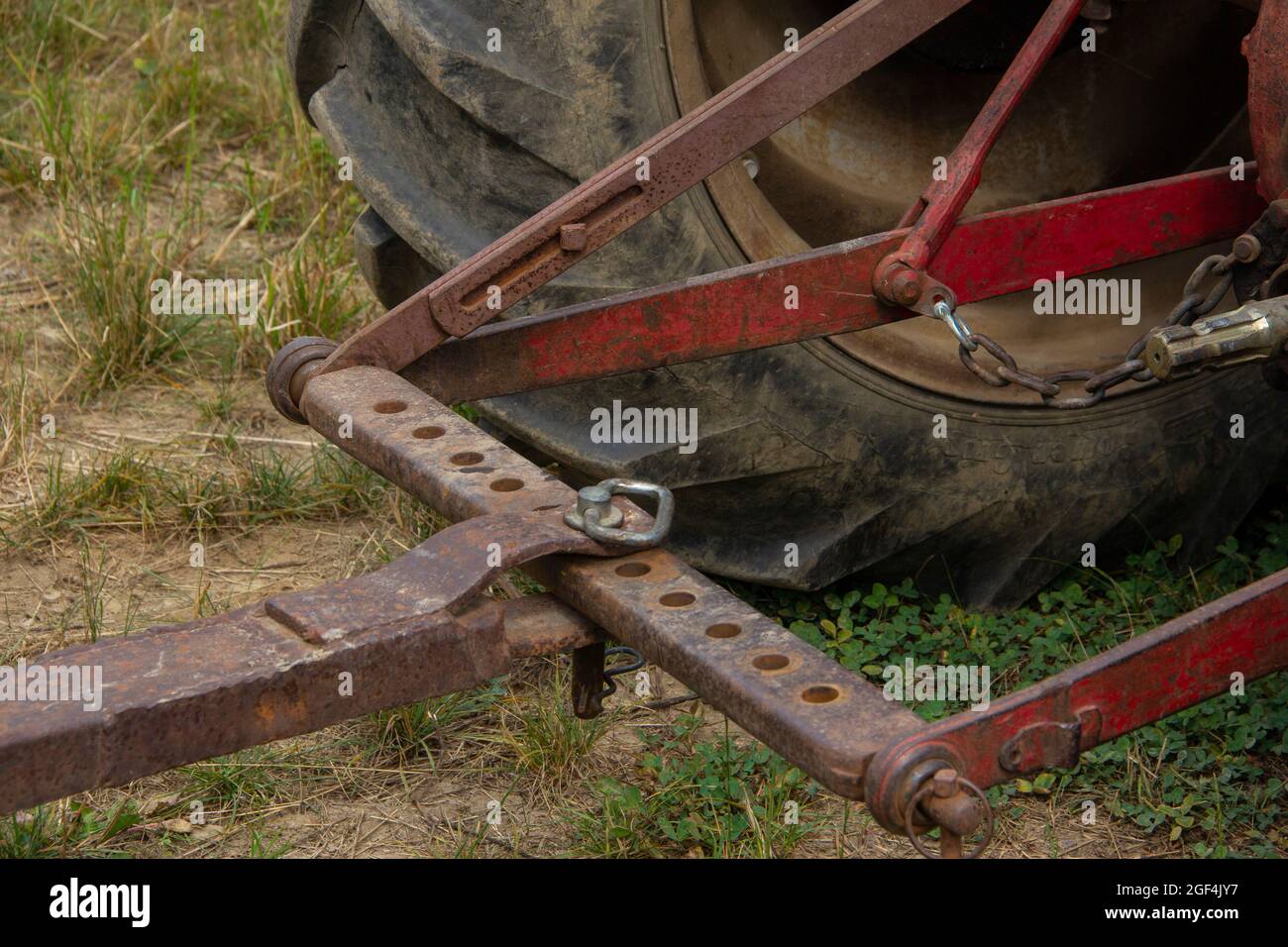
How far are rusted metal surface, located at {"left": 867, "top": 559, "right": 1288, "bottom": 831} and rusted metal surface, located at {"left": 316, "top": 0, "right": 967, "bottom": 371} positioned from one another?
2.72 ft

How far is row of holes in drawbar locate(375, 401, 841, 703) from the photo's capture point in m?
1.59

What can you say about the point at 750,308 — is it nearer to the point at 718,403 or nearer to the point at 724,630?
the point at 718,403

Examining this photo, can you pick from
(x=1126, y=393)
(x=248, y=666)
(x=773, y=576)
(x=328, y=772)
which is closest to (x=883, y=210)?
(x=1126, y=393)

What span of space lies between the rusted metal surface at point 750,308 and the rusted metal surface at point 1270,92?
15 cm

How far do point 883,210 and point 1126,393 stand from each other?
514 mm

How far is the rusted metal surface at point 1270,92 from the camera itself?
2.11 m

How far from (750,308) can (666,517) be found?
431 millimetres

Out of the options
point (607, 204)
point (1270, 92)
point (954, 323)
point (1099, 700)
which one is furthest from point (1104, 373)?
point (607, 204)

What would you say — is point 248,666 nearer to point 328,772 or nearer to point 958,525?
point 328,772

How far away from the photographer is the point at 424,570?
1719 millimetres

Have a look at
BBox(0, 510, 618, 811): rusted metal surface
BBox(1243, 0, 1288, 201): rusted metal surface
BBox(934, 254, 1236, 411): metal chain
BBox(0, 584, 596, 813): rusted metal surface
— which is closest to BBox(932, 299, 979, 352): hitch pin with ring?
BBox(934, 254, 1236, 411): metal chain

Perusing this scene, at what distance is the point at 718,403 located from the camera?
2.47 metres

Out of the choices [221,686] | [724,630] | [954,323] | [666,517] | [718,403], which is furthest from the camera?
[718,403]

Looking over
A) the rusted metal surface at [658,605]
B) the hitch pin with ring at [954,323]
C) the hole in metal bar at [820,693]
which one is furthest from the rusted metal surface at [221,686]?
the hitch pin with ring at [954,323]
